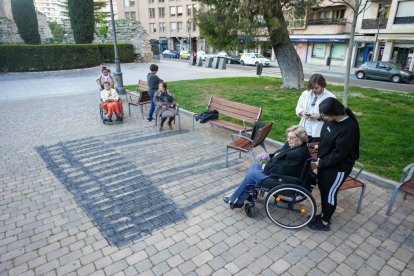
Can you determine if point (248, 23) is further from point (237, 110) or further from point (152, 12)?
point (152, 12)

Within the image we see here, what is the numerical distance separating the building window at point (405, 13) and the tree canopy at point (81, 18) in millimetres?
29181

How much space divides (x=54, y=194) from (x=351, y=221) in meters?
4.60

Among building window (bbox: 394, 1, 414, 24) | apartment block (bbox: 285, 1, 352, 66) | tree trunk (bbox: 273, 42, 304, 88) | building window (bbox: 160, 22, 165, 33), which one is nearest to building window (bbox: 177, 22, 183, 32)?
building window (bbox: 160, 22, 165, 33)

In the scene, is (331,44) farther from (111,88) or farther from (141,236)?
(141,236)

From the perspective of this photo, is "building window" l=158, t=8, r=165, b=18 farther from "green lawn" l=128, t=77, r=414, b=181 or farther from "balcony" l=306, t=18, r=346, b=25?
"green lawn" l=128, t=77, r=414, b=181

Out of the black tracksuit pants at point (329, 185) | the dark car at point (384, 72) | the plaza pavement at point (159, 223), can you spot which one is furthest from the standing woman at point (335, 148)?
the dark car at point (384, 72)

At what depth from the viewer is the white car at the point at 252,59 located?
31.8 meters

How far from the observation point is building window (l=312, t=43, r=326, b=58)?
35.4 metres

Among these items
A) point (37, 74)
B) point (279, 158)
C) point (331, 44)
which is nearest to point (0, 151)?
point (279, 158)

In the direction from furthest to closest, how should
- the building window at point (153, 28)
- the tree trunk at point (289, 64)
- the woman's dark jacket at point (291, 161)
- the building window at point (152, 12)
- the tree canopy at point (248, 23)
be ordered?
the building window at point (153, 28) → the building window at point (152, 12) → the tree trunk at point (289, 64) → the tree canopy at point (248, 23) → the woman's dark jacket at point (291, 161)

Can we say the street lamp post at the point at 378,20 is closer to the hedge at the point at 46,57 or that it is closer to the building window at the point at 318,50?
the building window at the point at 318,50

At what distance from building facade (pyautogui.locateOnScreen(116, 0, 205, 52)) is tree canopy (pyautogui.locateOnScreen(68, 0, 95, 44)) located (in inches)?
1126

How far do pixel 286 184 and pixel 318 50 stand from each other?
36.7m

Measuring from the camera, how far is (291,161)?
3.68 m
